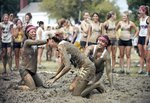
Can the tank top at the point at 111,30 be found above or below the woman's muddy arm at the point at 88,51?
above

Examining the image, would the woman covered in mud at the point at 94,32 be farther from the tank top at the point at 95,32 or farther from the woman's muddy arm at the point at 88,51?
the woman's muddy arm at the point at 88,51

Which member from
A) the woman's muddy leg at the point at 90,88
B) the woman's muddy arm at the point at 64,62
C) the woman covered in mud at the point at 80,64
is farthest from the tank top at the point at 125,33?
the woman's muddy arm at the point at 64,62

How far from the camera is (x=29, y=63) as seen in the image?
4832 mm

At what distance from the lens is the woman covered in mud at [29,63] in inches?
184

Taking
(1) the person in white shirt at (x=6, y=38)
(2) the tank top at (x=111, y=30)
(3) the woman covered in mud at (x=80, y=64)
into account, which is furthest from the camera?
(2) the tank top at (x=111, y=30)

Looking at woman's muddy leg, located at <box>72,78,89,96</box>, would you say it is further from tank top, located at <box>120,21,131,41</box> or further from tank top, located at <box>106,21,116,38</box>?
tank top, located at <box>106,21,116,38</box>

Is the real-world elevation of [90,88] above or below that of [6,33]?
below

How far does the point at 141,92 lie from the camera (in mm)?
4691

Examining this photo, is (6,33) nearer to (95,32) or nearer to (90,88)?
(95,32)

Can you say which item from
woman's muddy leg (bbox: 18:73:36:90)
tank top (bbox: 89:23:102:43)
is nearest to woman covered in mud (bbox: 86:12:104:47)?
tank top (bbox: 89:23:102:43)

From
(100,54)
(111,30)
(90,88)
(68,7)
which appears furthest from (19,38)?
(68,7)

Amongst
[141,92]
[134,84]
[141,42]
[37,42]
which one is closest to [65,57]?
[37,42]

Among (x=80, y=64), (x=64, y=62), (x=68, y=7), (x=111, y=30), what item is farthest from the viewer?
(x=68, y=7)

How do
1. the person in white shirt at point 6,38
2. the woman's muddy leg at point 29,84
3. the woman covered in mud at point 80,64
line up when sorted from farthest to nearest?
the person in white shirt at point 6,38
the woman's muddy leg at point 29,84
the woman covered in mud at point 80,64
